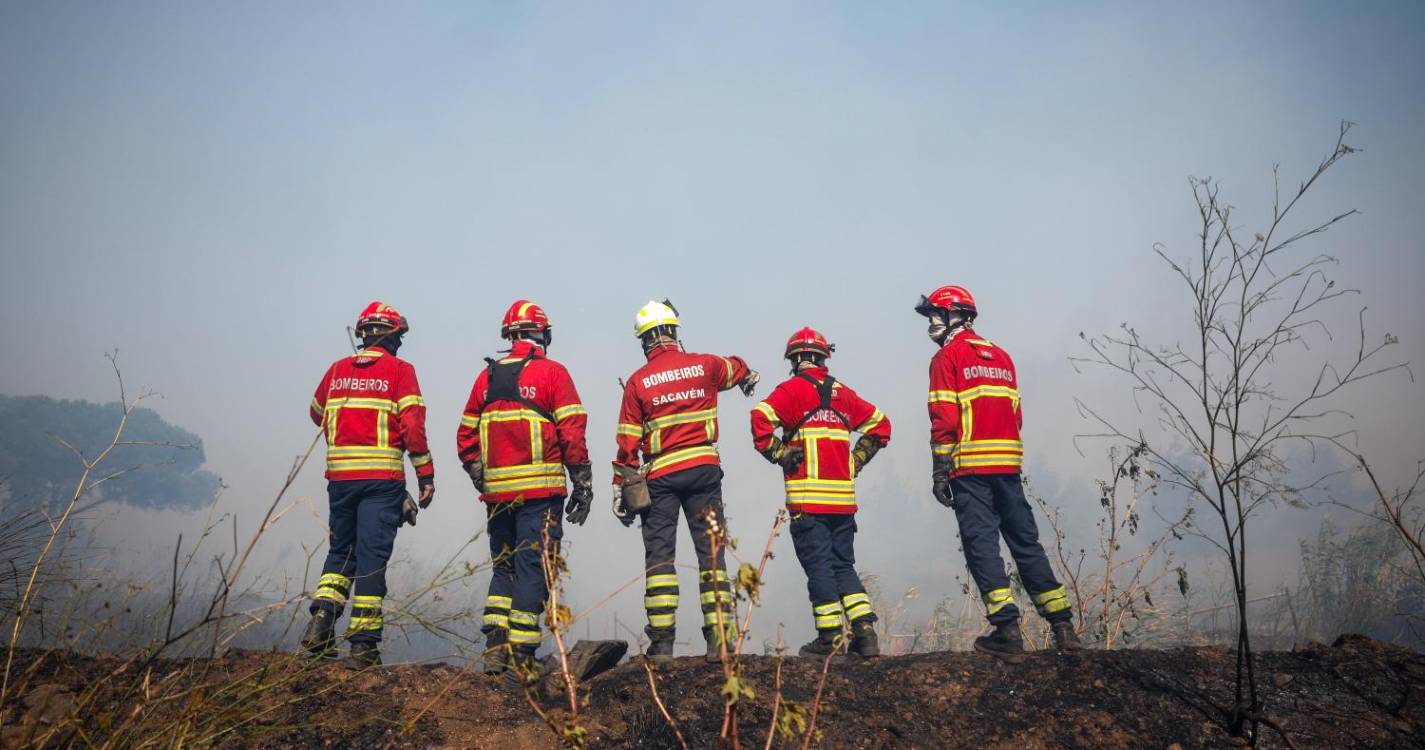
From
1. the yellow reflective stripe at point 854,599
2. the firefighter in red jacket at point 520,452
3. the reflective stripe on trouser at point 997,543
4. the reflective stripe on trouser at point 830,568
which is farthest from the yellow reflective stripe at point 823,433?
the firefighter in red jacket at point 520,452

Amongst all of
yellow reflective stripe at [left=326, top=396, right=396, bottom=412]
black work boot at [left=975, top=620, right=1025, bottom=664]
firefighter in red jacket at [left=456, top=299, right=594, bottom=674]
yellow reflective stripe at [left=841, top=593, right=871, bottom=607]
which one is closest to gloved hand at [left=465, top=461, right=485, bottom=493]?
firefighter in red jacket at [left=456, top=299, right=594, bottom=674]

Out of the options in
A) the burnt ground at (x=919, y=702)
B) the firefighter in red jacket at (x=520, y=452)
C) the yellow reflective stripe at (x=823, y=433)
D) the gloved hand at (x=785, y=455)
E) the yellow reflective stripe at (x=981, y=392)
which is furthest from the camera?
the yellow reflective stripe at (x=823, y=433)

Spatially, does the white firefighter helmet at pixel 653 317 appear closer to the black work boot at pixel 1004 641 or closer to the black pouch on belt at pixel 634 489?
→ the black pouch on belt at pixel 634 489

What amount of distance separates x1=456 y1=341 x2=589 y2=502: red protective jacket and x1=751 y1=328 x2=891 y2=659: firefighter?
5.23 feet

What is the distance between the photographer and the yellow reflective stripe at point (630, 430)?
21.8ft

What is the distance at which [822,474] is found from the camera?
6777 mm

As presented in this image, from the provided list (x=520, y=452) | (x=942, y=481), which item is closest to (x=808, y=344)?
(x=942, y=481)

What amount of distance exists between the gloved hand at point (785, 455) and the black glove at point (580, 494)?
59.2 inches

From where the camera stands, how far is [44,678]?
4805 mm

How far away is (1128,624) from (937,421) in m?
4.00

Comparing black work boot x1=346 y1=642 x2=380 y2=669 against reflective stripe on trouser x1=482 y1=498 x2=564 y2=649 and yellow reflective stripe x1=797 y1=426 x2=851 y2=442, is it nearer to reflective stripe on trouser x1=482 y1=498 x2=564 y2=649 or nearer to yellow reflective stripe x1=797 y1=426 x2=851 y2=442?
reflective stripe on trouser x1=482 y1=498 x2=564 y2=649

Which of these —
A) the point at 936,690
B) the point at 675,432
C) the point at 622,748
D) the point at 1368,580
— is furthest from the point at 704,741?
the point at 1368,580

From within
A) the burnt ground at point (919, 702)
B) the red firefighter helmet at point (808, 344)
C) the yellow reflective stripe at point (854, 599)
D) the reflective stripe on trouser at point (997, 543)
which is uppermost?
the red firefighter helmet at point (808, 344)

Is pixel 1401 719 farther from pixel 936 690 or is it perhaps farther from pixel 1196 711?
pixel 936 690
